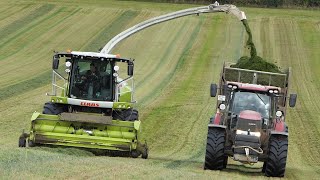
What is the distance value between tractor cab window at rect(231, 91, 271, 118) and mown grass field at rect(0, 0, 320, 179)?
122 centimetres

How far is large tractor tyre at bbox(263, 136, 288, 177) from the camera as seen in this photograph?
1558cm

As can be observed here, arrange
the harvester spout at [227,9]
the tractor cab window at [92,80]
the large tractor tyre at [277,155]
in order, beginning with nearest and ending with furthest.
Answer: the large tractor tyre at [277,155] < the tractor cab window at [92,80] < the harvester spout at [227,9]

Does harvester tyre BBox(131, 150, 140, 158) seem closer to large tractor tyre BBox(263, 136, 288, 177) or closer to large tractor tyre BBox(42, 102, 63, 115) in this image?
large tractor tyre BBox(42, 102, 63, 115)

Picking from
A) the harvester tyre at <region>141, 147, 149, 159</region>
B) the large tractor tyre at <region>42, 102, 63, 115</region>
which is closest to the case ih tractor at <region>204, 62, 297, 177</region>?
the harvester tyre at <region>141, 147, 149, 159</region>

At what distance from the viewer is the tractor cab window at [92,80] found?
17.8 metres

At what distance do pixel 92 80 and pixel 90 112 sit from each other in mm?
691

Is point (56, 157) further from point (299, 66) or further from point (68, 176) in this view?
point (299, 66)

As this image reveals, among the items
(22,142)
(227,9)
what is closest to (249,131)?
(22,142)

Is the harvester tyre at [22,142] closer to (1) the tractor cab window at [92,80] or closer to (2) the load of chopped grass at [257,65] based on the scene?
(1) the tractor cab window at [92,80]

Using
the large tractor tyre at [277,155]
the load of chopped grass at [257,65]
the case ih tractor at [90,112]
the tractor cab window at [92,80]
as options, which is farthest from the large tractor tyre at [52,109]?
the load of chopped grass at [257,65]

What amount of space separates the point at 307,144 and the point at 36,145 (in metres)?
8.15

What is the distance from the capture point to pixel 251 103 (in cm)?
1641

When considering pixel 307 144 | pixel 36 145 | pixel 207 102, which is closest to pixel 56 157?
pixel 36 145

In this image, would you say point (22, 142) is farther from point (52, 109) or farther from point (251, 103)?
point (251, 103)
